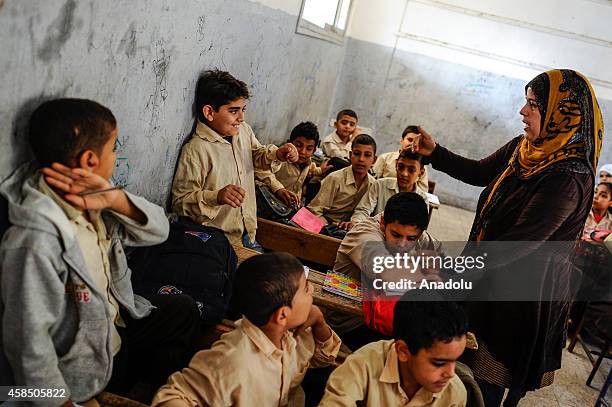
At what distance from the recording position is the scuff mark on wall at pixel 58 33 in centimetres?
149

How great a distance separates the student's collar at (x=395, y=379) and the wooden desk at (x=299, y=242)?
140cm

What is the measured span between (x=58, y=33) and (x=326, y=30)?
5.43m

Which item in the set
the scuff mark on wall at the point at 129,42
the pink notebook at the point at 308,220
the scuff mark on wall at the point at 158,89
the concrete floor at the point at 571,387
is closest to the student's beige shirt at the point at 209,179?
the scuff mark on wall at the point at 158,89

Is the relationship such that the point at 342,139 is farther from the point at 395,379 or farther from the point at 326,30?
the point at 395,379

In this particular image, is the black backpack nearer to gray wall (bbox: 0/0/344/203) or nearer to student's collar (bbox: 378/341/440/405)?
gray wall (bbox: 0/0/344/203)

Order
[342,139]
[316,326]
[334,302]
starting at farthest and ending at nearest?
[342,139]
[334,302]
[316,326]

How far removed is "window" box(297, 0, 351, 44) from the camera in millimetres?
5227

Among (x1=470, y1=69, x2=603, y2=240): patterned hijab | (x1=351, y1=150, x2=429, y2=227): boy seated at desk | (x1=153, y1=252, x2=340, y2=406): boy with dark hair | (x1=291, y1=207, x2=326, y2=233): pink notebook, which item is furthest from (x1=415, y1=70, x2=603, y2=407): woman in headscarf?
(x1=291, y1=207, x2=326, y2=233): pink notebook

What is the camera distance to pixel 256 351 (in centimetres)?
163

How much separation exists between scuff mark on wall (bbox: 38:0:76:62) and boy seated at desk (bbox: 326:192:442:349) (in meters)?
1.65

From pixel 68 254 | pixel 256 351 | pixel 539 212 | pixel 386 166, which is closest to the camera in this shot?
pixel 68 254

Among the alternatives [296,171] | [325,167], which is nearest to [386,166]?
[325,167]

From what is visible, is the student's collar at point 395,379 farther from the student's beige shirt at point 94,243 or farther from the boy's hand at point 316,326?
the student's beige shirt at point 94,243

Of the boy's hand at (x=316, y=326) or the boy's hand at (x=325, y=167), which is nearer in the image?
the boy's hand at (x=316, y=326)
